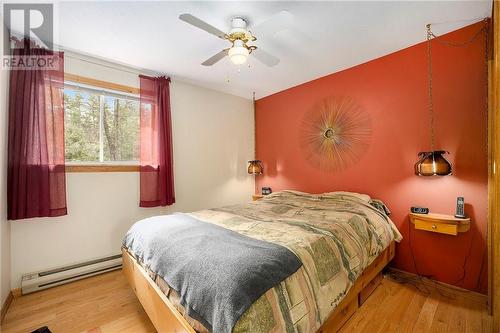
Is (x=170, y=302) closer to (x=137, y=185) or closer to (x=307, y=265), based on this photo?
(x=307, y=265)

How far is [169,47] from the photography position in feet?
8.18

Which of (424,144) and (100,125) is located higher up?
(100,125)

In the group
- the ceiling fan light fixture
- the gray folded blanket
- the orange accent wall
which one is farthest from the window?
the orange accent wall

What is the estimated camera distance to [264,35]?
2.26 m

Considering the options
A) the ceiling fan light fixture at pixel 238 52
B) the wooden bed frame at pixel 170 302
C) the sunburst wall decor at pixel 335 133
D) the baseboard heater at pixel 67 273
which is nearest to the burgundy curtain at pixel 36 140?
the baseboard heater at pixel 67 273

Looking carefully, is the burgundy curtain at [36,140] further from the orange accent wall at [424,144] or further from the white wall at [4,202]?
the orange accent wall at [424,144]

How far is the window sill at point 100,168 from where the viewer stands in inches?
100

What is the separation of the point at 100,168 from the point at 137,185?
1.58ft

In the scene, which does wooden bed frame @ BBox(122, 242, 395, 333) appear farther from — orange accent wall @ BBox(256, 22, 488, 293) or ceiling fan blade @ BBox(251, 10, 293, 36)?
ceiling fan blade @ BBox(251, 10, 293, 36)

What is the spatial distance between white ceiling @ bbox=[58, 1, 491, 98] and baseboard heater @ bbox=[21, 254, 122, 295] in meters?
2.43

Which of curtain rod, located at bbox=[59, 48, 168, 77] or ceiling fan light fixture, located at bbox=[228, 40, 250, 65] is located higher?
curtain rod, located at bbox=[59, 48, 168, 77]

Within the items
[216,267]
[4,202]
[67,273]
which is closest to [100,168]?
[4,202]

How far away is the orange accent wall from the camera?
6.96 feet

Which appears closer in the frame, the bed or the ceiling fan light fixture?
the bed
